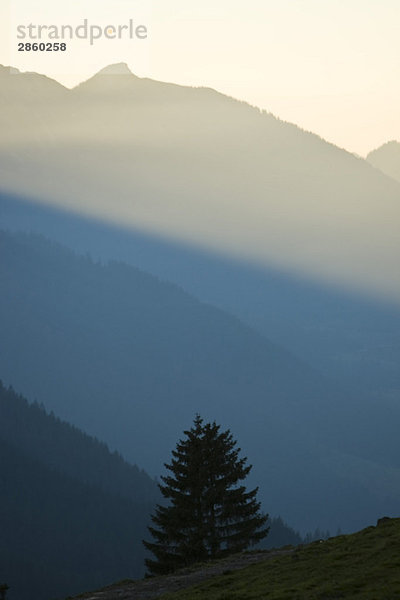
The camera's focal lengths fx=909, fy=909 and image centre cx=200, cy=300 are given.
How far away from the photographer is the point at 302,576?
35969mm

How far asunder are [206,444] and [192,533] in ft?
19.3

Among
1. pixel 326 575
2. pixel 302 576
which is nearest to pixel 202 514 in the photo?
pixel 302 576

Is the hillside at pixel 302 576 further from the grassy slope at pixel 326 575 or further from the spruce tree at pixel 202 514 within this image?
the spruce tree at pixel 202 514

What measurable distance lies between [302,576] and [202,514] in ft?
72.0

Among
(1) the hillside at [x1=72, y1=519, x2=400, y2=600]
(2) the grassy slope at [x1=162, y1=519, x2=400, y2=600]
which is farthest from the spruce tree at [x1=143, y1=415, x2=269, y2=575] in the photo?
(2) the grassy slope at [x1=162, y1=519, x2=400, y2=600]

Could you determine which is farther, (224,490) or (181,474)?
(181,474)

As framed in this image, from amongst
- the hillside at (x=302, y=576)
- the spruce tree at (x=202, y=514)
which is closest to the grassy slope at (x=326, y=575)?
the hillside at (x=302, y=576)

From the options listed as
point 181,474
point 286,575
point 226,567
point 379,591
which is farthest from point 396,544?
point 181,474

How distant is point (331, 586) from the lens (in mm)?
32594

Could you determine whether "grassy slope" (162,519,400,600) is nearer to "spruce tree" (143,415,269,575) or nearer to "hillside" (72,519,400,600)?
"hillside" (72,519,400,600)

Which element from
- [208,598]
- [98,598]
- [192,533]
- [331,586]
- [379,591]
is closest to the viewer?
[379,591]

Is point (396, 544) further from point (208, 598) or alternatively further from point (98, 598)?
point (98, 598)

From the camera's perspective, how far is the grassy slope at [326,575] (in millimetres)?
32000

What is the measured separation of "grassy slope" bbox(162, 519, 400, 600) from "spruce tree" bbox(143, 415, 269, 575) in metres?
13.7
